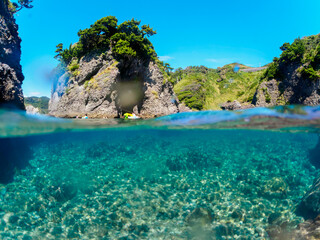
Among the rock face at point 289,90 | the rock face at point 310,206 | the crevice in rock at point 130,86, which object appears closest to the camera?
the rock face at point 310,206

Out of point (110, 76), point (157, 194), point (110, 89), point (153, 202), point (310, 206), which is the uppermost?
point (110, 76)

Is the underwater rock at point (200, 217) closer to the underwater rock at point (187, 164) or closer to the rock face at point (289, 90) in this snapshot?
the underwater rock at point (187, 164)

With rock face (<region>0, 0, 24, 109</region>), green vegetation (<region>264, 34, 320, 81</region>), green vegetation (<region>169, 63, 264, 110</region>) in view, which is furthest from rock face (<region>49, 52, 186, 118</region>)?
green vegetation (<region>169, 63, 264, 110</region>)

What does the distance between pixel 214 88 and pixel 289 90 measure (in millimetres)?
48055

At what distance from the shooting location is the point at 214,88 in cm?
7994

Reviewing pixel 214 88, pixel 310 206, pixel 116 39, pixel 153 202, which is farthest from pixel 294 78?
pixel 214 88

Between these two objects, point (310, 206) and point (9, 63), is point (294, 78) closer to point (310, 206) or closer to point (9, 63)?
point (310, 206)

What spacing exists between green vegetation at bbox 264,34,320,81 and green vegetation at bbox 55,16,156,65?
25270 mm

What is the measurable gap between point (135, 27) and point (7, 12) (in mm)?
14551

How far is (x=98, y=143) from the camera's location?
19844mm

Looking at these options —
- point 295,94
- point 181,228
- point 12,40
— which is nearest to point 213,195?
point 181,228

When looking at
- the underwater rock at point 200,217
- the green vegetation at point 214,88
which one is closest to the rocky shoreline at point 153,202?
the underwater rock at point 200,217

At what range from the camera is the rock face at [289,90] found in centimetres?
2808

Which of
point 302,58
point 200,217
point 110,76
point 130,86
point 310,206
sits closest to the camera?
point 310,206
